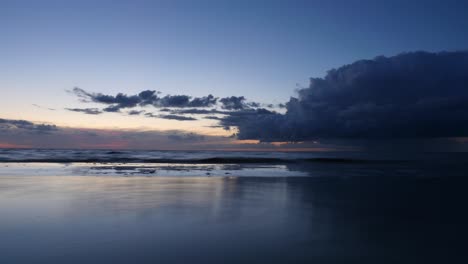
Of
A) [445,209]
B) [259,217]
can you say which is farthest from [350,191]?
[259,217]

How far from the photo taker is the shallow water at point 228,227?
22.8ft

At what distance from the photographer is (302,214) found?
1124 centimetres

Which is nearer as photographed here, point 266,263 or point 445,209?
point 266,263

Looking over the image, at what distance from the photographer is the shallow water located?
6.96m

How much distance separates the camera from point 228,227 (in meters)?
9.38

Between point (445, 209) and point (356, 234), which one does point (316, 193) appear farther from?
point (356, 234)

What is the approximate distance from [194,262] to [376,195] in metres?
11.6

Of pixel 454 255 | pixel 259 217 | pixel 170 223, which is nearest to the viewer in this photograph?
pixel 454 255

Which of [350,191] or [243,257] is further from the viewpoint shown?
[350,191]

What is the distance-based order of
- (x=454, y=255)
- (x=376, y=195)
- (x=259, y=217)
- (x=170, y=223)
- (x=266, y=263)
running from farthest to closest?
Answer: (x=376, y=195) → (x=259, y=217) → (x=170, y=223) → (x=454, y=255) → (x=266, y=263)

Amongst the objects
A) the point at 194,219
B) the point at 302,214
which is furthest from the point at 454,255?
the point at 194,219

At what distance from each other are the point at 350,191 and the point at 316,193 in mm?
2048

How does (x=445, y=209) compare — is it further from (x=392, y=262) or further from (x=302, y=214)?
(x=392, y=262)

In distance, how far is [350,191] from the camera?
16.9 m
